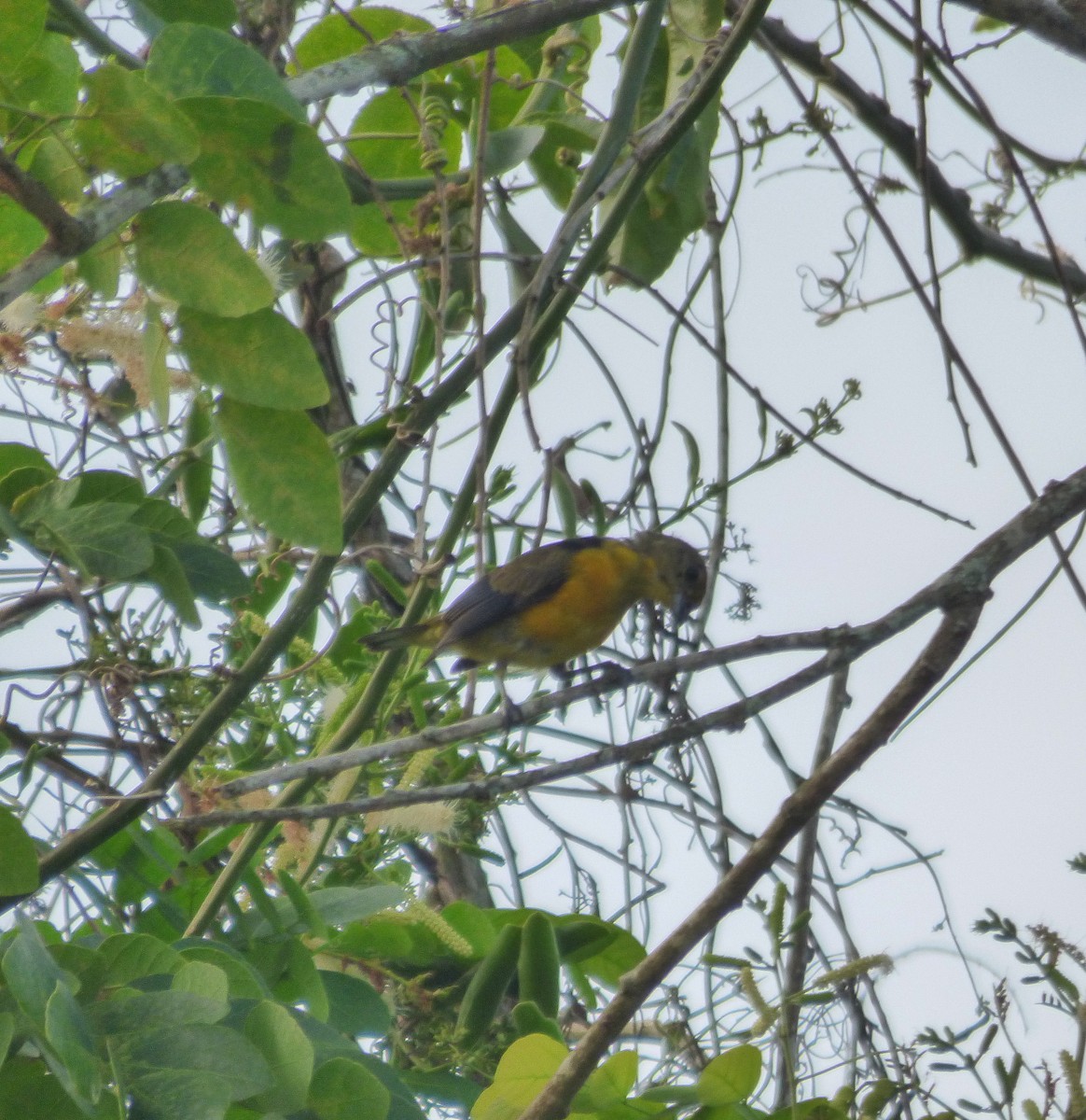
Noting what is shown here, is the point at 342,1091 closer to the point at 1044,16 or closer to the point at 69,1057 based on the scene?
the point at 69,1057

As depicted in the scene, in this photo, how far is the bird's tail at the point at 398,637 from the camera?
2.78 m

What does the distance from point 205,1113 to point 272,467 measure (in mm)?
902

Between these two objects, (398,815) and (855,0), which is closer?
(398,815)

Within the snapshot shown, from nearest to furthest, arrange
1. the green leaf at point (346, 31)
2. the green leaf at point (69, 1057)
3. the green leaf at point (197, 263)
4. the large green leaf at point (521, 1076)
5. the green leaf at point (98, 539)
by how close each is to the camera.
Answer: the green leaf at point (69, 1057), the green leaf at point (197, 263), the large green leaf at point (521, 1076), the green leaf at point (98, 539), the green leaf at point (346, 31)

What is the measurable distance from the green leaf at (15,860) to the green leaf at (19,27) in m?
0.94

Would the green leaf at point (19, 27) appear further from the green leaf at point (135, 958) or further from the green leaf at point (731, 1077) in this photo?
the green leaf at point (731, 1077)

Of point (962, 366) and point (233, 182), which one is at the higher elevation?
point (962, 366)

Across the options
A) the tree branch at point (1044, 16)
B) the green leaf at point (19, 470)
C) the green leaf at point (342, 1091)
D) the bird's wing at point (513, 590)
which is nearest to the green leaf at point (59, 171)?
the green leaf at point (19, 470)

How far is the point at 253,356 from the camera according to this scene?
6.18 feet

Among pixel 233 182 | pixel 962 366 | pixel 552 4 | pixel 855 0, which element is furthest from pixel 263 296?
pixel 855 0

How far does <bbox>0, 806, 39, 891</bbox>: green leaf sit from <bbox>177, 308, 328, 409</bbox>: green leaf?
2.10ft

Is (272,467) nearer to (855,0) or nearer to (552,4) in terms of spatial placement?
(552,4)

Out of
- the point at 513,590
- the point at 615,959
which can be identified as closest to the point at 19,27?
the point at 615,959

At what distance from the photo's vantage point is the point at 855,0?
3400mm
